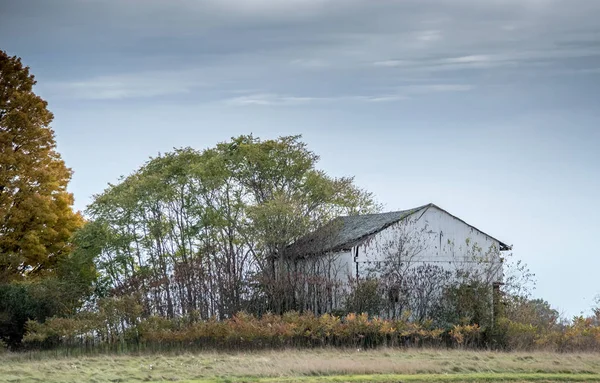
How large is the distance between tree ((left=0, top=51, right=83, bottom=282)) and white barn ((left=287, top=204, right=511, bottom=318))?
10.2 meters

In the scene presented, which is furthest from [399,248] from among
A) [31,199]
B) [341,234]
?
[31,199]

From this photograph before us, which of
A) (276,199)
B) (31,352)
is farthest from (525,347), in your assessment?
(31,352)

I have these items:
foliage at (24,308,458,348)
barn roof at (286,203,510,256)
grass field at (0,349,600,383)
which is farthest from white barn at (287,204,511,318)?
grass field at (0,349,600,383)

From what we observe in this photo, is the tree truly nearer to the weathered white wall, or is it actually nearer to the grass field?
the grass field

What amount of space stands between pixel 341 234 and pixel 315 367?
12.8 metres

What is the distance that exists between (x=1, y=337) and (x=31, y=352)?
4.35 meters

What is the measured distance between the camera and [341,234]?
32625 millimetres

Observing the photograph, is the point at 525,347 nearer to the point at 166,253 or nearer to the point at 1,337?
the point at 166,253

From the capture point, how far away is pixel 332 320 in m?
25.9

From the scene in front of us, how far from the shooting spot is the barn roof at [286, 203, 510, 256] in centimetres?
3119

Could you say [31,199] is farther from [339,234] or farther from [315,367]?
[315,367]

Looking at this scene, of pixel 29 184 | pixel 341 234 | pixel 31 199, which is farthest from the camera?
pixel 29 184

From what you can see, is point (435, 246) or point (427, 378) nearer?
point (427, 378)

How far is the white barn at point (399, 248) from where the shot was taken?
30625mm
